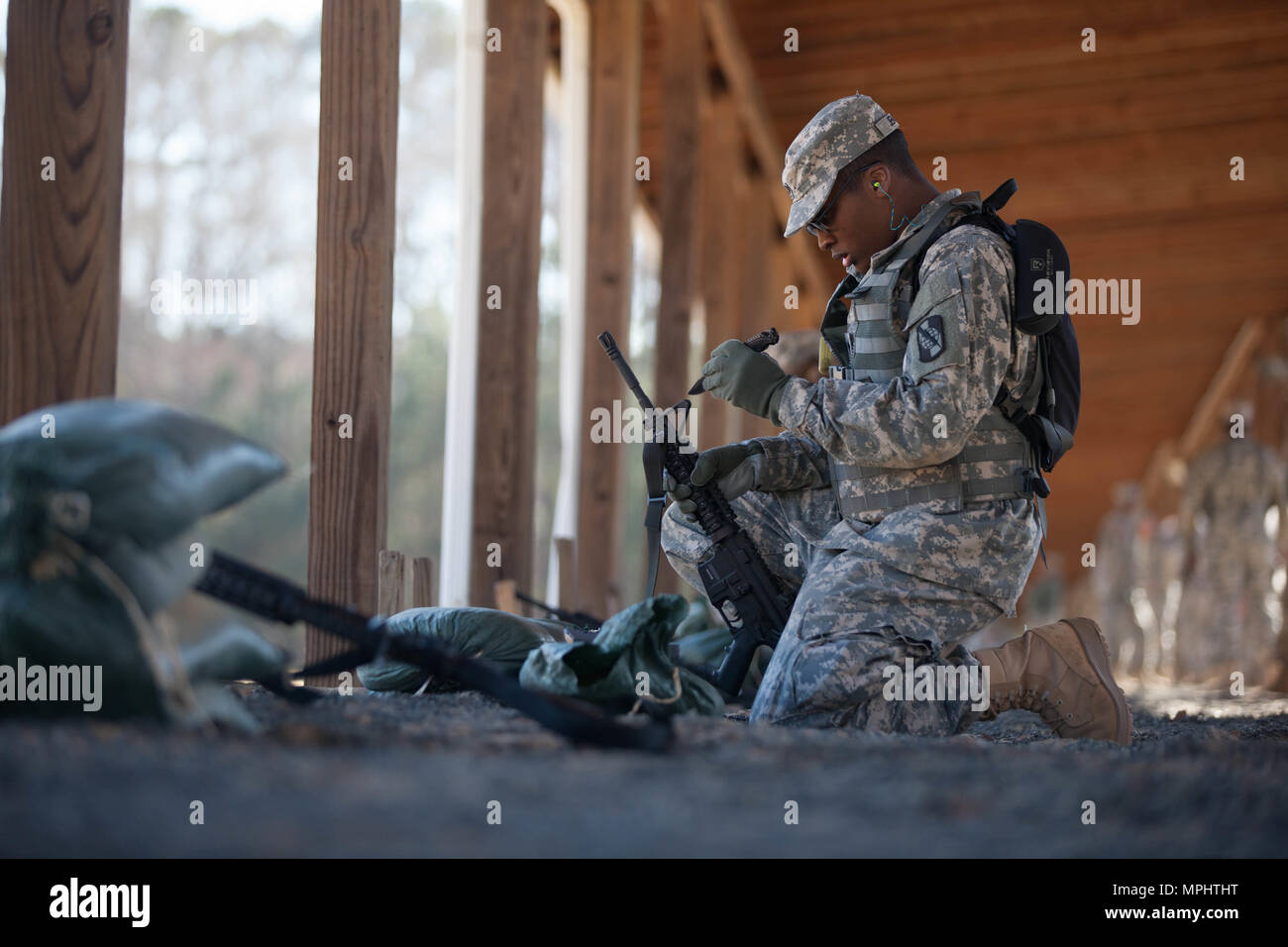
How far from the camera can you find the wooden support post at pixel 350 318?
3.09 metres

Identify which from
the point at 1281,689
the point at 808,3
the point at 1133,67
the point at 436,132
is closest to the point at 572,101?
the point at 808,3

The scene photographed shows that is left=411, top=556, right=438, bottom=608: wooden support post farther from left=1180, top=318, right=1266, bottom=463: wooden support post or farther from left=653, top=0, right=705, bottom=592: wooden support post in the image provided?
left=1180, top=318, right=1266, bottom=463: wooden support post

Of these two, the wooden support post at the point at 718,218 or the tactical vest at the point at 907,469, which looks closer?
the tactical vest at the point at 907,469

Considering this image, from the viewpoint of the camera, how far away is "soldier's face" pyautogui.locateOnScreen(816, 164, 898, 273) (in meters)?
3.18

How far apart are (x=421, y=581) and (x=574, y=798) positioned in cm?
217

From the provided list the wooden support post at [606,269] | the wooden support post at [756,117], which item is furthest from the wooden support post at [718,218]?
the wooden support post at [606,269]

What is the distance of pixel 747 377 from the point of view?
2.98 meters

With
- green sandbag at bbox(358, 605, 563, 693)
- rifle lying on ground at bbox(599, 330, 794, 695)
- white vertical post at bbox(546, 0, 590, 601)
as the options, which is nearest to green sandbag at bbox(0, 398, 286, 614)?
green sandbag at bbox(358, 605, 563, 693)

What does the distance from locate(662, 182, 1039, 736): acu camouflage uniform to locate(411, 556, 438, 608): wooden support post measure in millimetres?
1072

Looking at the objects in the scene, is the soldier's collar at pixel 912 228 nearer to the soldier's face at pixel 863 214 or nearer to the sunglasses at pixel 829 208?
the soldier's face at pixel 863 214

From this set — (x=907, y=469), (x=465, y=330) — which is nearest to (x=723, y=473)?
(x=907, y=469)

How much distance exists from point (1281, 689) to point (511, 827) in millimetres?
6545

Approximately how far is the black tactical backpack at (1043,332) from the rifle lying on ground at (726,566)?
29.5 inches

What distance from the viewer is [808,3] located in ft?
25.2
